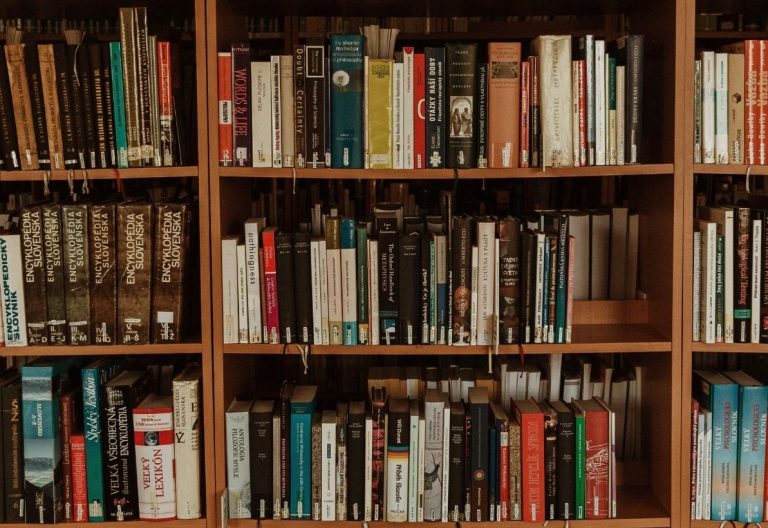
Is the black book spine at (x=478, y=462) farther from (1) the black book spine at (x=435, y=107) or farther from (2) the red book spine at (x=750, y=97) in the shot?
(2) the red book spine at (x=750, y=97)

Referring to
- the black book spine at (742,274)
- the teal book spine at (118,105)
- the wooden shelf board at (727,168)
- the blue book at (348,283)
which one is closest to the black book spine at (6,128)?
the teal book spine at (118,105)

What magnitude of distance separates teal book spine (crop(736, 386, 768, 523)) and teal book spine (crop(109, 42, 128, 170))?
1529 millimetres

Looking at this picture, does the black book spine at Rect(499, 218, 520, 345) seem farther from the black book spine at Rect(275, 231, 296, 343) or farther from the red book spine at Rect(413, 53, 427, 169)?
the black book spine at Rect(275, 231, 296, 343)

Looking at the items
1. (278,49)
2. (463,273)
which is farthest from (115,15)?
(463,273)

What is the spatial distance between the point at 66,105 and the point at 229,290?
1.84ft

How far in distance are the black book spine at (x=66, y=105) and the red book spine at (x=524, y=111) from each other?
103cm

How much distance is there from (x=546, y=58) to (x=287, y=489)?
1.16 m

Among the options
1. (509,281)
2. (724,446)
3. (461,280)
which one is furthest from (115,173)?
(724,446)

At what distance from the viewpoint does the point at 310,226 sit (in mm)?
1972

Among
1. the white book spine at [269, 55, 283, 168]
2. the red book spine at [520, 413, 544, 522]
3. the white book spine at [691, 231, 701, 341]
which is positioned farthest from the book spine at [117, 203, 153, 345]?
the white book spine at [691, 231, 701, 341]

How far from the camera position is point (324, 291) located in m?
1.75

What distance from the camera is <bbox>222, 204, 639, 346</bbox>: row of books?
5.66ft

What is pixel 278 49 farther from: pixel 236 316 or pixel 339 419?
pixel 339 419

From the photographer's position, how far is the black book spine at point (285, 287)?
1741 mm
